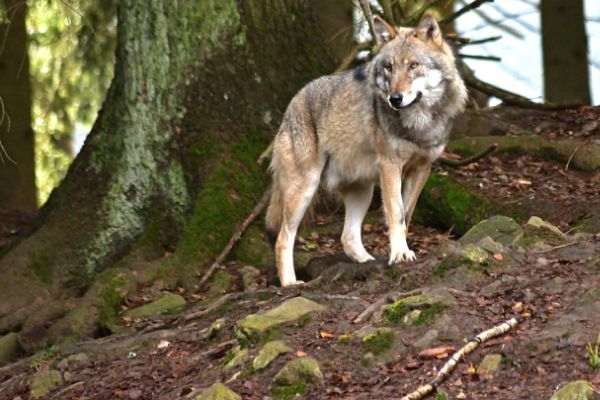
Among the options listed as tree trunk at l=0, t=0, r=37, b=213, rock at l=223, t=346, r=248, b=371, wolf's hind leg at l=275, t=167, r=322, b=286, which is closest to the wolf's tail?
wolf's hind leg at l=275, t=167, r=322, b=286

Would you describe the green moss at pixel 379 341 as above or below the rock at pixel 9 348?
above

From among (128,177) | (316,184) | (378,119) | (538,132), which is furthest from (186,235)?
(538,132)

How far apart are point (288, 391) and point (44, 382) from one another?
2.36m

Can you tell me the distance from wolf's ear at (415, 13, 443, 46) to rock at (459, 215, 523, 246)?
1.49 metres

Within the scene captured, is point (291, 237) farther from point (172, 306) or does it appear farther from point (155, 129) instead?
point (155, 129)

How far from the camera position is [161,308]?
9.71 meters

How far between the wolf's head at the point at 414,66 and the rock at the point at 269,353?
2432mm

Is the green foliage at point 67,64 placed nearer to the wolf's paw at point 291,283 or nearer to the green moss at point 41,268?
the green moss at point 41,268

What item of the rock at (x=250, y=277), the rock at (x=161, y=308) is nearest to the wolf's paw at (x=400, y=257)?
the rock at (x=250, y=277)

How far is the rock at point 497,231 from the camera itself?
8787 millimetres

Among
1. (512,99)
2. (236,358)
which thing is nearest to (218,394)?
(236,358)

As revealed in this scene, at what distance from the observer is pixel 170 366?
7.82 meters

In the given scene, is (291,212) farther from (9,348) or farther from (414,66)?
(9,348)

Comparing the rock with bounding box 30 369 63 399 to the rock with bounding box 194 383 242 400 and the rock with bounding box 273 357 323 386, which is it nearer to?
the rock with bounding box 194 383 242 400
